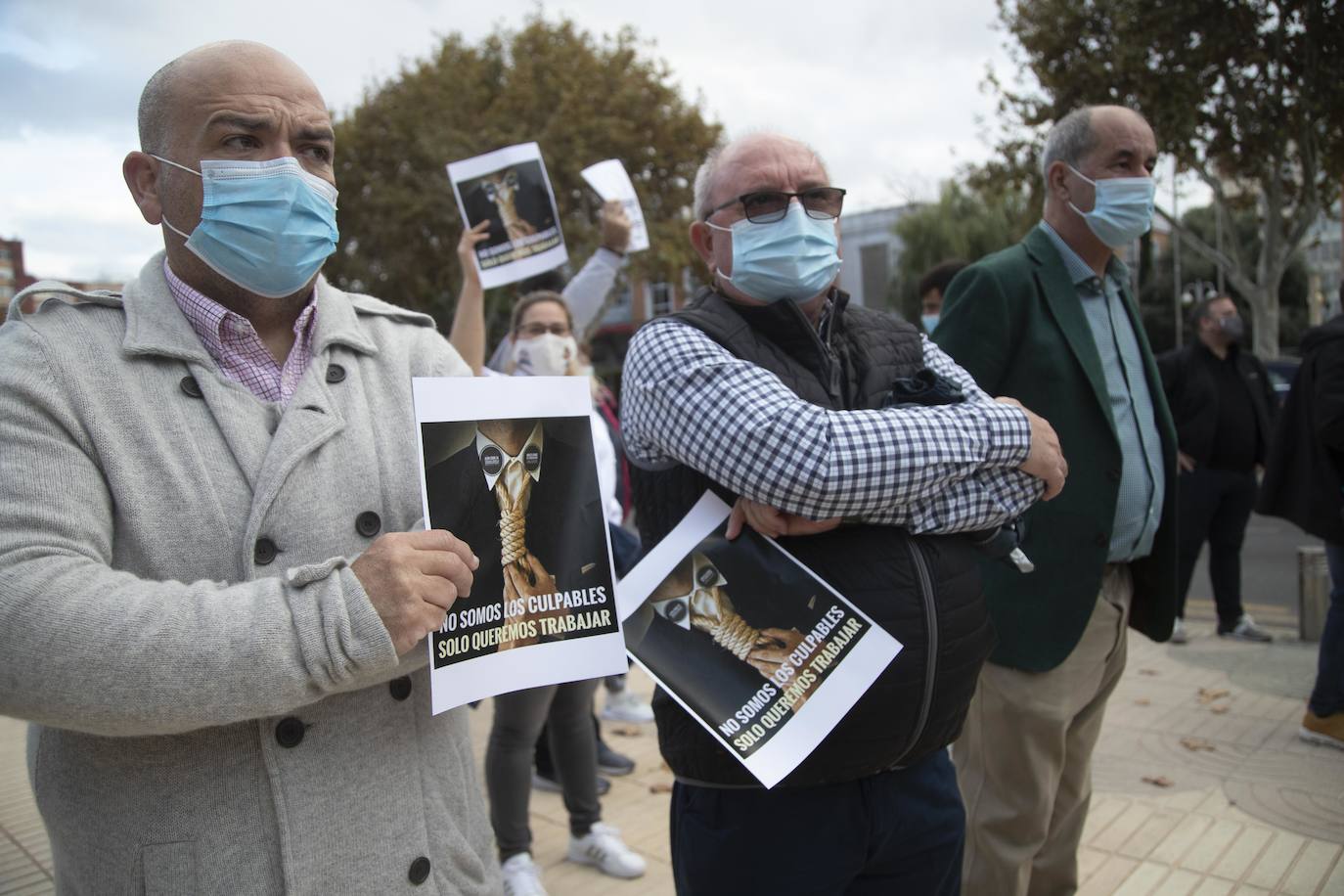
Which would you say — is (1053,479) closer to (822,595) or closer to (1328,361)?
(822,595)

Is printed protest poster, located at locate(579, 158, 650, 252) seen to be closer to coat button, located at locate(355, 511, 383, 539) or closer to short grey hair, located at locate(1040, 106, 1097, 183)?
short grey hair, located at locate(1040, 106, 1097, 183)

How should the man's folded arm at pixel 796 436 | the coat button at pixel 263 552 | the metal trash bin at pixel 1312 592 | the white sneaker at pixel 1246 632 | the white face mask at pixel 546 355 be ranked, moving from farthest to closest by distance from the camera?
the white sneaker at pixel 1246 632
the metal trash bin at pixel 1312 592
the white face mask at pixel 546 355
the man's folded arm at pixel 796 436
the coat button at pixel 263 552

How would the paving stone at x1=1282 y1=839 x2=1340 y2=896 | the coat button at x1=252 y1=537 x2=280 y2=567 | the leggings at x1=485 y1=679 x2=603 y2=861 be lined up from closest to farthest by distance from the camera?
1. the coat button at x1=252 y1=537 x2=280 y2=567
2. the paving stone at x1=1282 y1=839 x2=1340 y2=896
3. the leggings at x1=485 y1=679 x2=603 y2=861

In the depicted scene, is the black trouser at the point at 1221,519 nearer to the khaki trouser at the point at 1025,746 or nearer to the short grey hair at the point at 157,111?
the khaki trouser at the point at 1025,746

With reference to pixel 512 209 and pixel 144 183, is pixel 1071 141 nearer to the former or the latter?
pixel 512 209

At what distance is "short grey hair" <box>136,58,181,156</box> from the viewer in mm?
1580

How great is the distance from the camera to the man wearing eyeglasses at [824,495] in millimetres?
1789

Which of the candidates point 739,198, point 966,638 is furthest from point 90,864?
point 739,198

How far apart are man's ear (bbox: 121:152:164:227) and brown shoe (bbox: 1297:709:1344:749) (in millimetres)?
5134

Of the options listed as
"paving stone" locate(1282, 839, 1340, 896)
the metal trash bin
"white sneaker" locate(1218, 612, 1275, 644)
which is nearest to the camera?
"paving stone" locate(1282, 839, 1340, 896)

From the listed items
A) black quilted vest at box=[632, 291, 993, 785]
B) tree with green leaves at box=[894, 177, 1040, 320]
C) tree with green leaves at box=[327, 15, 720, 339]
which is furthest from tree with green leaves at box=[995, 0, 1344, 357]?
black quilted vest at box=[632, 291, 993, 785]

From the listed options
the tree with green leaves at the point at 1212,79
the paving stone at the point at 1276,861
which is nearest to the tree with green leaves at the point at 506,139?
the tree with green leaves at the point at 1212,79

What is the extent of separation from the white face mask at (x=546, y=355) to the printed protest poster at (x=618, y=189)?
2.46 feet

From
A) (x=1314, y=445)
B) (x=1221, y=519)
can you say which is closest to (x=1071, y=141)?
(x=1314, y=445)
